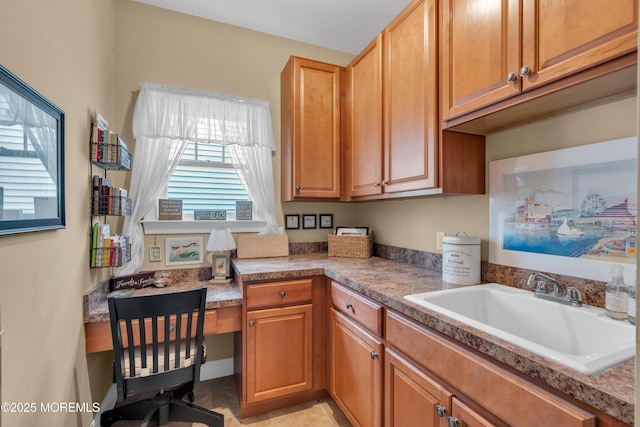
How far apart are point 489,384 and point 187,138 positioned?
234 cm

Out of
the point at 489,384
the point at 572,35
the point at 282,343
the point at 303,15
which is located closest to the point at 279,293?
the point at 282,343

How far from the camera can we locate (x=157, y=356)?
4.90ft

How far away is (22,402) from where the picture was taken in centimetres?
101

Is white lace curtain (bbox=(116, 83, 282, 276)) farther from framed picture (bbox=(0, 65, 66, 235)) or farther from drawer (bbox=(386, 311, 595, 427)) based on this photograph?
drawer (bbox=(386, 311, 595, 427))

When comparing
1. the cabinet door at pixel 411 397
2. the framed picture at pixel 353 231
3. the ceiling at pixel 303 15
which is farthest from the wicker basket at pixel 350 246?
the ceiling at pixel 303 15

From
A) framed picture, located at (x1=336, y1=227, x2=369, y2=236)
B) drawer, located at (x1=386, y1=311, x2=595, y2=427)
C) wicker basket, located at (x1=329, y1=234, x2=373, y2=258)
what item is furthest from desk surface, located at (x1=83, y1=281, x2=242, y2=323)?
drawer, located at (x1=386, y1=311, x2=595, y2=427)

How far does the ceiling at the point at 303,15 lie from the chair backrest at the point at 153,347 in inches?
82.9

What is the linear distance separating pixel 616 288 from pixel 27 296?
2109 millimetres

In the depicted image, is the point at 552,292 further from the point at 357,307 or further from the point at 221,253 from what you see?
the point at 221,253

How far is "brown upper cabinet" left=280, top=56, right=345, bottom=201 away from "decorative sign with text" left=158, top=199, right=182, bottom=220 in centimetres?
86

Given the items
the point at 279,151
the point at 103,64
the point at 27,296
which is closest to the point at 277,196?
the point at 279,151

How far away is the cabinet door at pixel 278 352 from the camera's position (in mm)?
1814

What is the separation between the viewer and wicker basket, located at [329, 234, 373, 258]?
239cm

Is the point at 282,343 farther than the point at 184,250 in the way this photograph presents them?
No
